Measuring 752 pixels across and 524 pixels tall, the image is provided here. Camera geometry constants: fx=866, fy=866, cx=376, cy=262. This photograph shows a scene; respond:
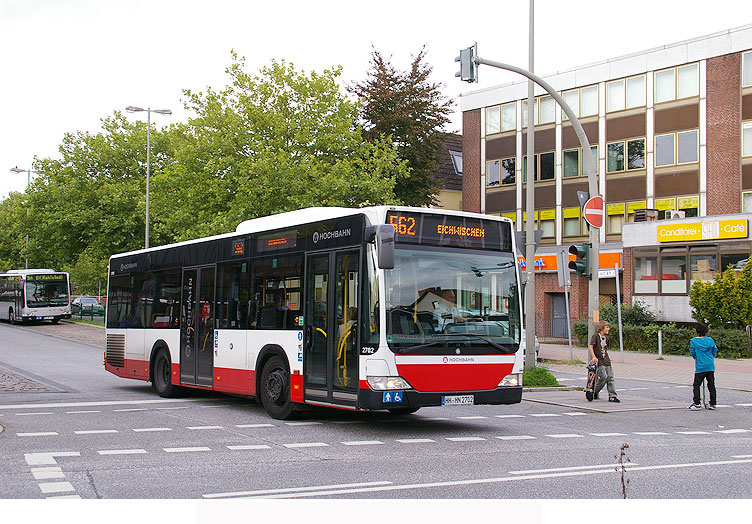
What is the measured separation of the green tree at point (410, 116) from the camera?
125 feet

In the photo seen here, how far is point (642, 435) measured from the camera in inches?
484

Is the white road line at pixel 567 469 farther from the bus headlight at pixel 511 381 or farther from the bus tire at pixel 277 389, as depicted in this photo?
the bus tire at pixel 277 389

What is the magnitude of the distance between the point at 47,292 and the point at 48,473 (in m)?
43.6

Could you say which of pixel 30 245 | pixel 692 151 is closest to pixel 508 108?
pixel 692 151

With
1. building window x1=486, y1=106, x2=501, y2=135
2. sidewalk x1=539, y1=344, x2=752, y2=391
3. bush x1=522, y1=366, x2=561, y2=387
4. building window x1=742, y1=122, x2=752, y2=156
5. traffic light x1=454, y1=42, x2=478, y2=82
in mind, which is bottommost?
sidewalk x1=539, y1=344, x2=752, y2=391

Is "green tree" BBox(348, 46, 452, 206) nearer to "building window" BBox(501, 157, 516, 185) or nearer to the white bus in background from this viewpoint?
"building window" BBox(501, 157, 516, 185)

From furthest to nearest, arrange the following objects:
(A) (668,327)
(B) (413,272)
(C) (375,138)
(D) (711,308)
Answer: (C) (375,138) < (A) (668,327) < (D) (711,308) < (B) (413,272)

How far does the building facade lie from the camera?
36.5 meters

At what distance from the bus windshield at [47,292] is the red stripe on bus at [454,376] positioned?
42.5 metres

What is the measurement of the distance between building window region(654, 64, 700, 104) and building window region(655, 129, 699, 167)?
169cm

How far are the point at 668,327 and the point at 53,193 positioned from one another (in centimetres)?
3594

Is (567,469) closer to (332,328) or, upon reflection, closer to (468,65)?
(332,328)

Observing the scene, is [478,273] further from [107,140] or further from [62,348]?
[107,140]

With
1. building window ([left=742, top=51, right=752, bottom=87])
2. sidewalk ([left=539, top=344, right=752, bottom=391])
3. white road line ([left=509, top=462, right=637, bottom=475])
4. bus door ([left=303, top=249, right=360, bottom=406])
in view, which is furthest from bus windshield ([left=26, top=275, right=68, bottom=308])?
white road line ([left=509, top=462, right=637, bottom=475])
